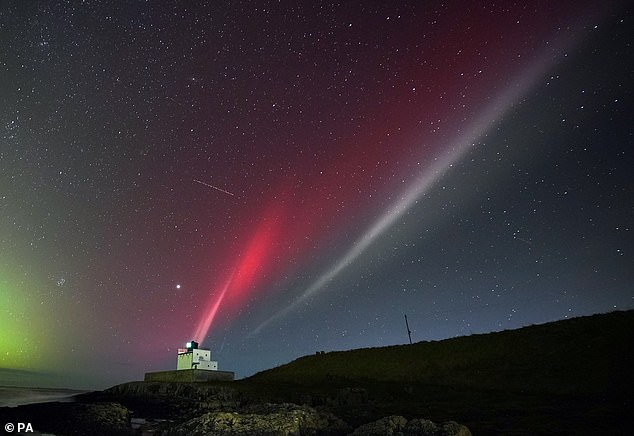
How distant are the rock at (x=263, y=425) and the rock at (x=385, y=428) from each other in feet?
9.46

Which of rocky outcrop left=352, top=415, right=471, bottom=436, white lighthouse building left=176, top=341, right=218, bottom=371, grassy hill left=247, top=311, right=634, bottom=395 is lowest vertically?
rocky outcrop left=352, top=415, right=471, bottom=436

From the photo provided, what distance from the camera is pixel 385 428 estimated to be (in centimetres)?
1775

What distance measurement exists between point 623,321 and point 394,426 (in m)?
40.2

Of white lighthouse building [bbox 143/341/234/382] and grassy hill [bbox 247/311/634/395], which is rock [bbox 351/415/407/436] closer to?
grassy hill [bbox 247/311/634/395]

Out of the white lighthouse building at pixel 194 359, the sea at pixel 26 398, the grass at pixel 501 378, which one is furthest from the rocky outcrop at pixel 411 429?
the white lighthouse building at pixel 194 359

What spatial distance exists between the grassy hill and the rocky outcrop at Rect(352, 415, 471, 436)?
2416cm

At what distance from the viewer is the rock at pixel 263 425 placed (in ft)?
60.7

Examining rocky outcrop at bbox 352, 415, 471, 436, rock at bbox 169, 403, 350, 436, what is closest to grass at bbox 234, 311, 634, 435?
rocky outcrop at bbox 352, 415, 471, 436

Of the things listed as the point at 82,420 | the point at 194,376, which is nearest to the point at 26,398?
the point at 194,376

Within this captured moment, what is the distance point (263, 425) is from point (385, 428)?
17.2 ft

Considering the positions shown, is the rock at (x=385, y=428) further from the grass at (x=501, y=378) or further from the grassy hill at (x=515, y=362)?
the grassy hill at (x=515, y=362)

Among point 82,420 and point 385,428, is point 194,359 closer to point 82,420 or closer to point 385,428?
point 82,420

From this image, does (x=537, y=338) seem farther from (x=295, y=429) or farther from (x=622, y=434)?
(x=295, y=429)

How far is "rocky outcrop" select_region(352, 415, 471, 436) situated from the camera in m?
16.6
